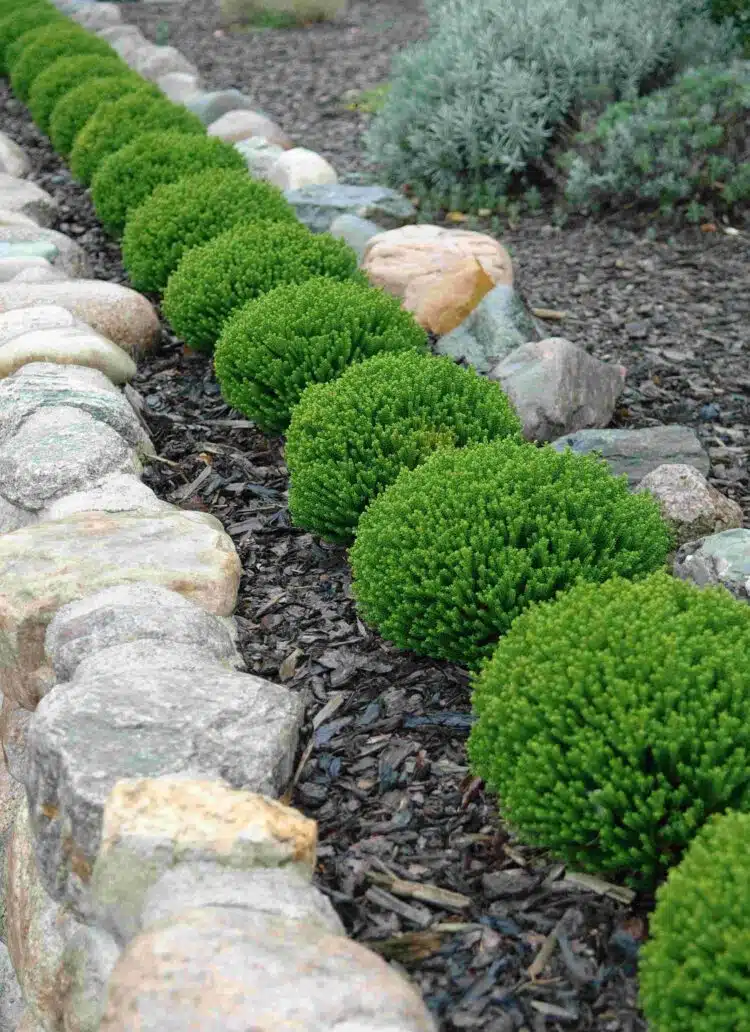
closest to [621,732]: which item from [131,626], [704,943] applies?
[704,943]

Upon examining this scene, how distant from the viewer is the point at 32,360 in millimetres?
6035

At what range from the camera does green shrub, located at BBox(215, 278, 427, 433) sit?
5305 millimetres

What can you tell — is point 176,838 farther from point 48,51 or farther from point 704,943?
point 48,51

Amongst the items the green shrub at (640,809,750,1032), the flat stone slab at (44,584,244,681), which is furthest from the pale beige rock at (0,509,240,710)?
the green shrub at (640,809,750,1032)

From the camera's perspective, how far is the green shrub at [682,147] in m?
8.17

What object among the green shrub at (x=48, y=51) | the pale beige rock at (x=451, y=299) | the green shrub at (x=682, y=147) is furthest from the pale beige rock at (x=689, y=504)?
the green shrub at (x=48, y=51)

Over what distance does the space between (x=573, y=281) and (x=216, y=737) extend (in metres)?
5.34

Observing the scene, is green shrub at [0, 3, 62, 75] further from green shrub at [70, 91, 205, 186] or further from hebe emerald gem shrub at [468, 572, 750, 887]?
hebe emerald gem shrub at [468, 572, 750, 887]

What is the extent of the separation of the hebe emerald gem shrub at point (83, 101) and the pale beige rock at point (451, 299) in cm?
446

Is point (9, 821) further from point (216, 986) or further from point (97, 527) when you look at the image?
point (216, 986)

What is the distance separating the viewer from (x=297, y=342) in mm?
5285

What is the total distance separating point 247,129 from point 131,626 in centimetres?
827

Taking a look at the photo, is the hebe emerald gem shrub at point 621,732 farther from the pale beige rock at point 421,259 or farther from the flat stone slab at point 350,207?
the flat stone slab at point 350,207

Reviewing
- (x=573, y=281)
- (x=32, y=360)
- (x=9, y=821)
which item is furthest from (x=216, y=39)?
(x=9, y=821)
